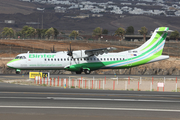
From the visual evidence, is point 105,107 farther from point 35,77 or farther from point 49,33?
point 49,33

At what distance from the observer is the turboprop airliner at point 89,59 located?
44.8 meters

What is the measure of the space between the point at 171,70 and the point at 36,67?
87.2 feet

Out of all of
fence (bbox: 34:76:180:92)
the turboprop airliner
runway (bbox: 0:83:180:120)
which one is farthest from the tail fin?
runway (bbox: 0:83:180:120)

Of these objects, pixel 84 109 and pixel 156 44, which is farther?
pixel 156 44

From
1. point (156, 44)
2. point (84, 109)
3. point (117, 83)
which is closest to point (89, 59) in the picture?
point (156, 44)

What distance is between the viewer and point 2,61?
58.9 metres

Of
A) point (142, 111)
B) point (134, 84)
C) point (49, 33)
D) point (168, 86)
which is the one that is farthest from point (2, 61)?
point (49, 33)

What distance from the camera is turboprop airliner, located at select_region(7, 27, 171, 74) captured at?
4484 cm

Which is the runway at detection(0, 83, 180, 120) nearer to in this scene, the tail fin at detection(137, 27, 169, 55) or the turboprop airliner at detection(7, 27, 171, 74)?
the turboprop airliner at detection(7, 27, 171, 74)

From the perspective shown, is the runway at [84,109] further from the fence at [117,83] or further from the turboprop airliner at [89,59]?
the turboprop airliner at [89,59]

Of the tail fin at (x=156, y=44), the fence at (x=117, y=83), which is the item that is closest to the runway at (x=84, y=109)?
the fence at (x=117, y=83)

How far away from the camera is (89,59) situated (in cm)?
4675

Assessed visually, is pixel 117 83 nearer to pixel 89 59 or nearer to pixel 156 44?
pixel 89 59

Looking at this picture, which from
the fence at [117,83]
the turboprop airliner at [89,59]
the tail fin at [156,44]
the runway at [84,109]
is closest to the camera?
the runway at [84,109]
